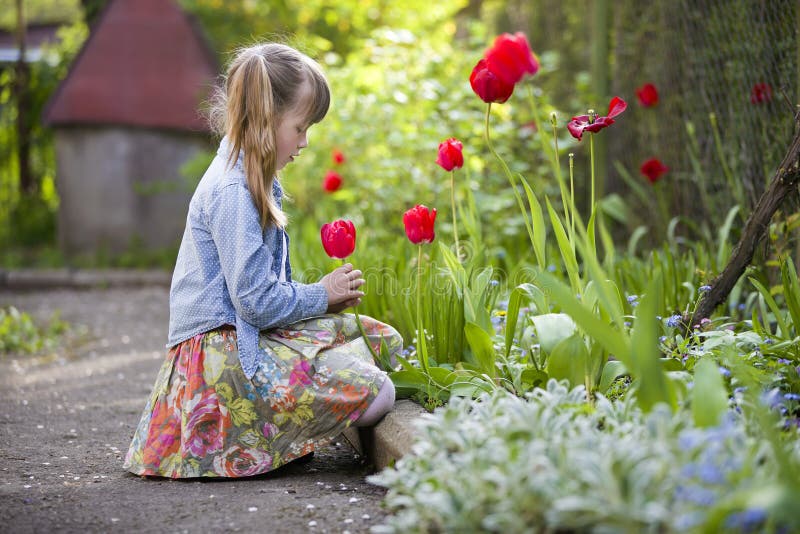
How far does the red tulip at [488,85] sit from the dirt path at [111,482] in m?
1.01

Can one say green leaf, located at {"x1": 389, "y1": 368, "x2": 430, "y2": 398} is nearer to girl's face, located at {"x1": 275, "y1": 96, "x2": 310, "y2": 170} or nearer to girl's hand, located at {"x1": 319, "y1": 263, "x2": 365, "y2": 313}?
girl's hand, located at {"x1": 319, "y1": 263, "x2": 365, "y2": 313}

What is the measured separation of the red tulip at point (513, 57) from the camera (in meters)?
1.99

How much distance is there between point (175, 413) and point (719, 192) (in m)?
→ 2.54

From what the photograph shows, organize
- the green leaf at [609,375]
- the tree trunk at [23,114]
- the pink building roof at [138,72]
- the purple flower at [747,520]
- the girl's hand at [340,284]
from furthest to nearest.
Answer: the tree trunk at [23,114] < the pink building roof at [138,72] < the girl's hand at [340,284] < the green leaf at [609,375] < the purple flower at [747,520]

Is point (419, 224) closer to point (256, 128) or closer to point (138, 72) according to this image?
point (256, 128)

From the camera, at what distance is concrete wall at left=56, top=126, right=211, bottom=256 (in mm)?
7906

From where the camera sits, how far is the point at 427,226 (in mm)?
2402

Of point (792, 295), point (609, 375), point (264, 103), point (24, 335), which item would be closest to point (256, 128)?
point (264, 103)

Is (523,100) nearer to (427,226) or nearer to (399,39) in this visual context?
(399,39)

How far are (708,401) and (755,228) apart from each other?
1.01 meters

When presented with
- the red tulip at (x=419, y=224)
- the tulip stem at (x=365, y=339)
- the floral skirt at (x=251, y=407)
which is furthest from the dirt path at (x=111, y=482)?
the red tulip at (x=419, y=224)

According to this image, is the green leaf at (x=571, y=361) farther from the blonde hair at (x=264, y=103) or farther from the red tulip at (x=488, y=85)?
the blonde hair at (x=264, y=103)

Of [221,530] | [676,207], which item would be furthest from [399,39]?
[221,530]

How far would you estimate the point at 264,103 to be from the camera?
2330 mm
